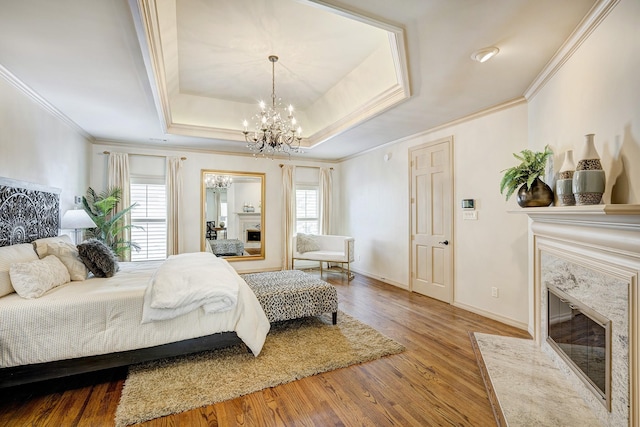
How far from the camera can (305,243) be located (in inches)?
243

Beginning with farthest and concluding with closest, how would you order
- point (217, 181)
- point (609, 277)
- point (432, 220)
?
point (217, 181) → point (432, 220) → point (609, 277)

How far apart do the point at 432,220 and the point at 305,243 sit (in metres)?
2.75

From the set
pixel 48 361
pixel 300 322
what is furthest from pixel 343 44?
pixel 48 361

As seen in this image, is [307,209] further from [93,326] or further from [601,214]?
[601,214]

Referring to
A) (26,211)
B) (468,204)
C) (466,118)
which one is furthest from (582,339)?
A: (26,211)

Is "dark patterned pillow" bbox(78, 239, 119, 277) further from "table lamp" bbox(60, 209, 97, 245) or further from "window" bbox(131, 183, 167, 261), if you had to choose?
"window" bbox(131, 183, 167, 261)

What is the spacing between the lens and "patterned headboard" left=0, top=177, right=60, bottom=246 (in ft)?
8.73

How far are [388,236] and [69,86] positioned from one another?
15.9 ft

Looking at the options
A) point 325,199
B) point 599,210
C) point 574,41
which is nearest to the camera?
point 599,210

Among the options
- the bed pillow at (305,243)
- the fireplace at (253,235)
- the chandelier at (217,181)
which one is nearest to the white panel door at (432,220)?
the bed pillow at (305,243)

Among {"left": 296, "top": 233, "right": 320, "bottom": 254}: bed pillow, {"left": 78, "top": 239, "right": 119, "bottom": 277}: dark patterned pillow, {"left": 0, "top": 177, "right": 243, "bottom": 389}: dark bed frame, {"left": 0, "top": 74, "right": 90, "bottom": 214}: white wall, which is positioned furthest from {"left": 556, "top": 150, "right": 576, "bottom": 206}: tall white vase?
{"left": 0, "top": 74, "right": 90, "bottom": 214}: white wall

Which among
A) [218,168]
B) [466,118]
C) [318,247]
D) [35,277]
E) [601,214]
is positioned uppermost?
[466,118]

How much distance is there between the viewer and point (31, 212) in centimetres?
307

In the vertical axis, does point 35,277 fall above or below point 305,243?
above
